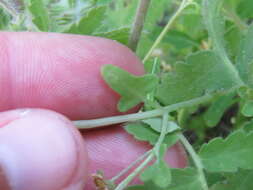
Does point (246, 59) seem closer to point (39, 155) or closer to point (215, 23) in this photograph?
point (215, 23)

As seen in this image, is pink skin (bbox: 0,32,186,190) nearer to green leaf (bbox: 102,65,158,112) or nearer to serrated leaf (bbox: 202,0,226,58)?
green leaf (bbox: 102,65,158,112)

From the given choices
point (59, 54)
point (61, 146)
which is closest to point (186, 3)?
point (59, 54)

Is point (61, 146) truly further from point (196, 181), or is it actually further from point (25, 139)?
point (196, 181)

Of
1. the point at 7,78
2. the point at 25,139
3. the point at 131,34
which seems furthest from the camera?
the point at 131,34

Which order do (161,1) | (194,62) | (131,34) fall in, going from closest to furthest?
(194,62) < (131,34) < (161,1)

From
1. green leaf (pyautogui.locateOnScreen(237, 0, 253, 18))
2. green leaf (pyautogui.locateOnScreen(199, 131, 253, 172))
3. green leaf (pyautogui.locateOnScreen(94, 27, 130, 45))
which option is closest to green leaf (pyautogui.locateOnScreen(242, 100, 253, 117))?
green leaf (pyautogui.locateOnScreen(199, 131, 253, 172))

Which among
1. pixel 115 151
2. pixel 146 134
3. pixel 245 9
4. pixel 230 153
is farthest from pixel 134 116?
pixel 245 9

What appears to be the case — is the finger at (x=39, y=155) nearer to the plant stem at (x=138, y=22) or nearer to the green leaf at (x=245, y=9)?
the plant stem at (x=138, y=22)
